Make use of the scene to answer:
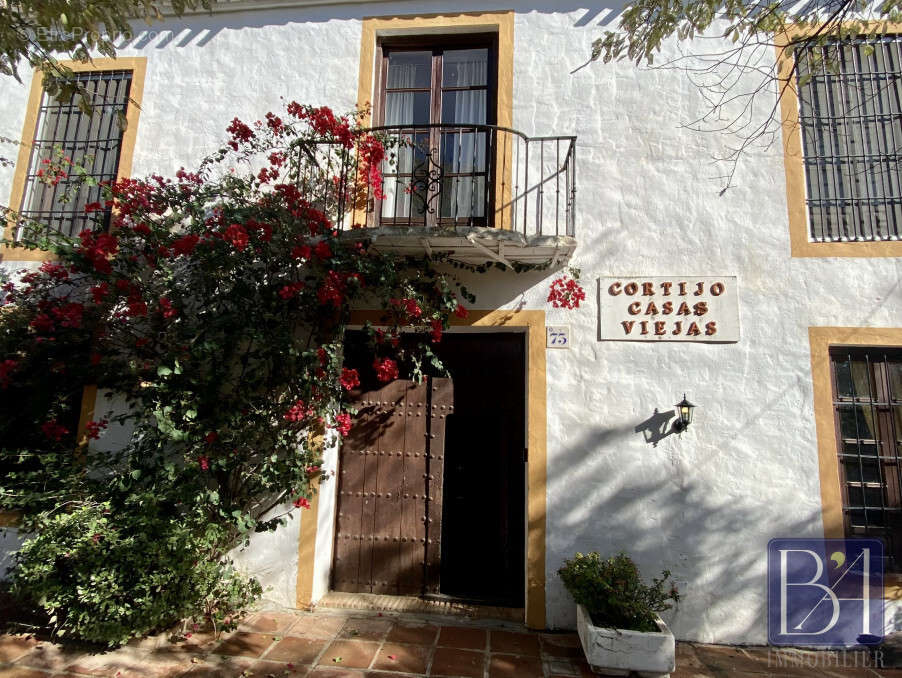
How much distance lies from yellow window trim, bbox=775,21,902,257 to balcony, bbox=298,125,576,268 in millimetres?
1963

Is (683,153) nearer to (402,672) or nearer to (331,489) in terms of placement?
(331,489)

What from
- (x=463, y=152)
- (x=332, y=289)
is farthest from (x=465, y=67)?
(x=332, y=289)

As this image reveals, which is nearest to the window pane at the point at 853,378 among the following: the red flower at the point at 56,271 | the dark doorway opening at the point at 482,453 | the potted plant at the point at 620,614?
the potted plant at the point at 620,614

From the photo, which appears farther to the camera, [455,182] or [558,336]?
[455,182]

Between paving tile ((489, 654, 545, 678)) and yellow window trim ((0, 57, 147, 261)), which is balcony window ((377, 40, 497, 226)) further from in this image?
paving tile ((489, 654, 545, 678))

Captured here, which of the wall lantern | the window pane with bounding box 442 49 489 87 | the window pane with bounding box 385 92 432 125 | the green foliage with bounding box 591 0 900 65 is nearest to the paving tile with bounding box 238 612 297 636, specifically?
the wall lantern

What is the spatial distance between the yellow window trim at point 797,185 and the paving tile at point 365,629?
15.8 feet

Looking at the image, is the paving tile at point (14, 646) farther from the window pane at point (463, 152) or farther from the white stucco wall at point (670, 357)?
the window pane at point (463, 152)

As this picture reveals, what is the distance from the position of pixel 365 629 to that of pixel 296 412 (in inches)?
73.7

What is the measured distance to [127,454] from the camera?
457cm

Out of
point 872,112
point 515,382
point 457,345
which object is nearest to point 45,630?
point 457,345

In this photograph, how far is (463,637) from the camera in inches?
165

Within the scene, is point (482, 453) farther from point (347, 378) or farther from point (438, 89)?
point (438, 89)

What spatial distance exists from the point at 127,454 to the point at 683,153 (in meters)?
5.78
